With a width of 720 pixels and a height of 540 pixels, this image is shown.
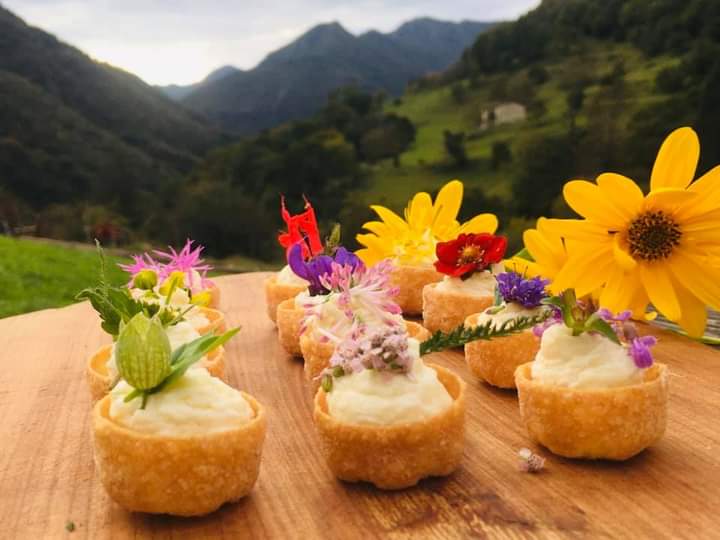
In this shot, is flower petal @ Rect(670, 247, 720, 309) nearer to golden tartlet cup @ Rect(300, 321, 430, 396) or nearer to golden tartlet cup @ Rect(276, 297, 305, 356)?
golden tartlet cup @ Rect(300, 321, 430, 396)

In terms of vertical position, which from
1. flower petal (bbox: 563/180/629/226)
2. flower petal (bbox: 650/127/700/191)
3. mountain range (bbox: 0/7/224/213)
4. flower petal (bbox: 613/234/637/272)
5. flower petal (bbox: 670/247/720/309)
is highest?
flower petal (bbox: 650/127/700/191)

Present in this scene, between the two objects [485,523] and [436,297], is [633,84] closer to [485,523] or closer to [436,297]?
[436,297]

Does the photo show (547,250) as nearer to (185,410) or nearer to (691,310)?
(691,310)

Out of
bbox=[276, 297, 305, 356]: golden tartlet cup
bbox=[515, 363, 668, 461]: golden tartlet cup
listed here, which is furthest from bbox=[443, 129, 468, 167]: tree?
bbox=[515, 363, 668, 461]: golden tartlet cup

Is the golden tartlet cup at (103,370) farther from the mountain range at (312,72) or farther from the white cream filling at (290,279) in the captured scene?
the mountain range at (312,72)

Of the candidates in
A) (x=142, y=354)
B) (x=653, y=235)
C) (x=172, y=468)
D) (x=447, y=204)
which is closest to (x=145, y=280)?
(x=142, y=354)

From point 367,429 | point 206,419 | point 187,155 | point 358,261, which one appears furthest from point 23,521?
point 187,155
